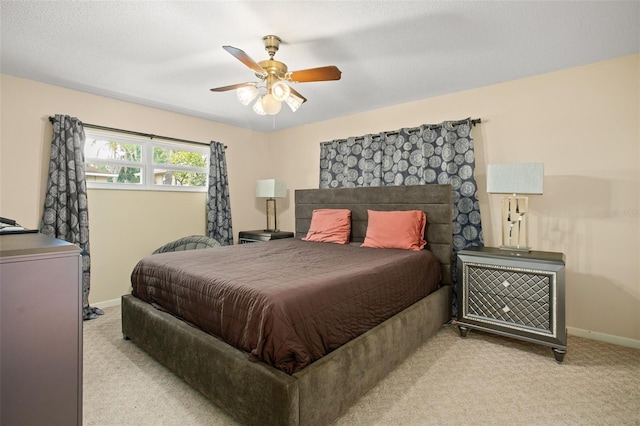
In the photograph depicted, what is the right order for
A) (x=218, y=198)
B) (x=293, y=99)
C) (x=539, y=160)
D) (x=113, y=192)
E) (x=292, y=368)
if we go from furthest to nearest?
(x=218, y=198), (x=113, y=192), (x=539, y=160), (x=293, y=99), (x=292, y=368)

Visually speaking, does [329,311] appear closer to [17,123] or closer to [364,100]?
[364,100]

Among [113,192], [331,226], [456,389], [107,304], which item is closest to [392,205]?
[331,226]

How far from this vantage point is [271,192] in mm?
4676

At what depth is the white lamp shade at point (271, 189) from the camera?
4.67 metres

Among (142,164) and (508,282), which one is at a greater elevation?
(142,164)

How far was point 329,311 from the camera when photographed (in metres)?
1.71

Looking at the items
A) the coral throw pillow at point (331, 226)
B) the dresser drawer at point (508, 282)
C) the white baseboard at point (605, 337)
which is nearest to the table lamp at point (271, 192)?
the coral throw pillow at point (331, 226)

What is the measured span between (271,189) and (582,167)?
3.61m

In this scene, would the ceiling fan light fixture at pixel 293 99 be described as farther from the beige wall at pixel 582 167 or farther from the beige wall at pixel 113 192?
the beige wall at pixel 113 192

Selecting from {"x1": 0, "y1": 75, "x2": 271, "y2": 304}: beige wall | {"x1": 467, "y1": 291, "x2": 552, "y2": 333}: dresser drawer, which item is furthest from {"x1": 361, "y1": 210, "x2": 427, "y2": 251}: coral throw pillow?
{"x1": 0, "y1": 75, "x2": 271, "y2": 304}: beige wall

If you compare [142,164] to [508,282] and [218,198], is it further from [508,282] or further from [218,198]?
[508,282]

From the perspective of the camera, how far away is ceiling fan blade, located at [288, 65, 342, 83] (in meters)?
2.22

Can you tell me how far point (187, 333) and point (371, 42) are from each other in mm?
2451

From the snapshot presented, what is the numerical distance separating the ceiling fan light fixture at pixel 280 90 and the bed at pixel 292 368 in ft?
5.46
